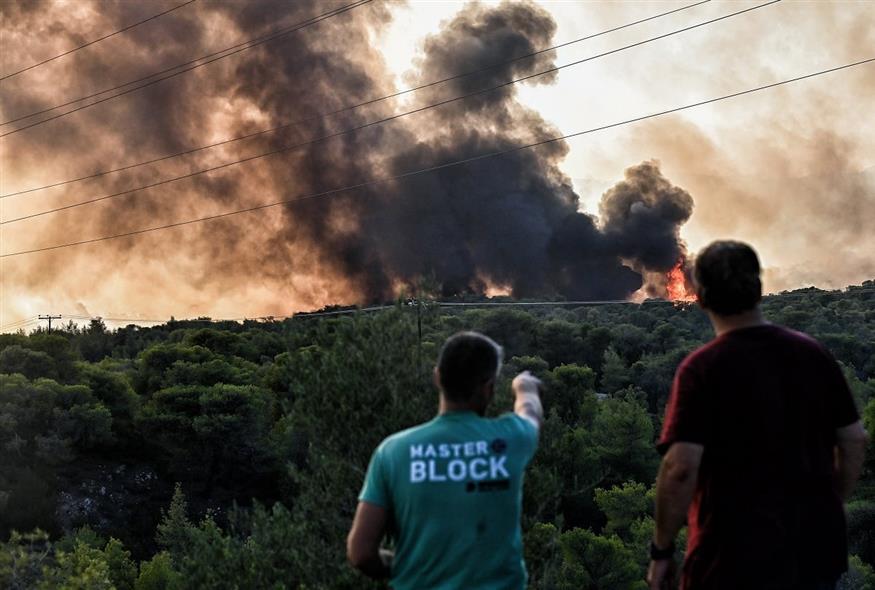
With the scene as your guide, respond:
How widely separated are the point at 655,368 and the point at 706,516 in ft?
210

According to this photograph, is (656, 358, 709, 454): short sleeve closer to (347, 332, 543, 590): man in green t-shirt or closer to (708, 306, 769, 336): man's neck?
(708, 306, 769, 336): man's neck

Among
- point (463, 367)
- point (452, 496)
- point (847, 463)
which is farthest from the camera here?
point (847, 463)

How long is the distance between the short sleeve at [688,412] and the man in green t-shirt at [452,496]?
0.50 metres

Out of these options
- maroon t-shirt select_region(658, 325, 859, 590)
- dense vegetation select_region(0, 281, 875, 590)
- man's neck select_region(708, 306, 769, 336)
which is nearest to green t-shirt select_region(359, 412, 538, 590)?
maroon t-shirt select_region(658, 325, 859, 590)

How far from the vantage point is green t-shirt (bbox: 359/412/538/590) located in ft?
10.2

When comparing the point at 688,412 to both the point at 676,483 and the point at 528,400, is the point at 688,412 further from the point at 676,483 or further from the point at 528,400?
the point at 528,400

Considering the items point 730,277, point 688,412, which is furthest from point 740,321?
point 688,412

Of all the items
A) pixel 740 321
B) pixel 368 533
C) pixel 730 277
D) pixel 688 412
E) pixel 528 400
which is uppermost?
pixel 730 277

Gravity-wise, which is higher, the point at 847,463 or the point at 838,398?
the point at 838,398

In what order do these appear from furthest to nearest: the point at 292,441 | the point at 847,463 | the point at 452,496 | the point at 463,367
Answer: the point at 292,441, the point at 847,463, the point at 463,367, the point at 452,496

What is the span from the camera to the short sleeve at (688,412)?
3207 millimetres

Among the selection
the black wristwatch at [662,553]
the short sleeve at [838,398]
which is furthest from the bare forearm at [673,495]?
the short sleeve at [838,398]

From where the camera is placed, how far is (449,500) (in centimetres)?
311

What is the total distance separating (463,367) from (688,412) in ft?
2.53
